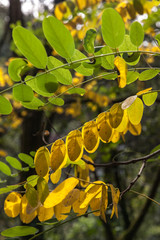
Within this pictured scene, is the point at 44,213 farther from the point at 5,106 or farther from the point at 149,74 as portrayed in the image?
the point at 149,74

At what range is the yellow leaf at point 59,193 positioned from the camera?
0.53m

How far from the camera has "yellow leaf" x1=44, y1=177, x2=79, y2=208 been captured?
1.75ft

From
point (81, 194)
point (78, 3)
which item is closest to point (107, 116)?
point (81, 194)

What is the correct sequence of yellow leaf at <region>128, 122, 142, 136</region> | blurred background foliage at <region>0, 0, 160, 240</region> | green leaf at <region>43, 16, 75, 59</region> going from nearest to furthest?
green leaf at <region>43, 16, 75, 59</region>, yellow leaf at <region>128, 122, 142, 136</region>, blurred background foliage at <region>0, 0, 160, 240</region>

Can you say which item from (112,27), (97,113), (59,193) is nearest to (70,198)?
(59,193)

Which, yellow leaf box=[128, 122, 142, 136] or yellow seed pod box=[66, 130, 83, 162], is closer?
yellow seed pod box=[66, 130, 83, 162]

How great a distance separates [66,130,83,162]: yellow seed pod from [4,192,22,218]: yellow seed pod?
198 millimetres

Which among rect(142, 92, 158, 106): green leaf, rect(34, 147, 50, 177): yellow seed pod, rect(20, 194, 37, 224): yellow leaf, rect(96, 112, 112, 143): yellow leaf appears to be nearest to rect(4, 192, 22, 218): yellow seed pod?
rect(20, 194, 37, 224): yellow leaf

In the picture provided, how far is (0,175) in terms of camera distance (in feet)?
21.2

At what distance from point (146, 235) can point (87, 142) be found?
235 inches

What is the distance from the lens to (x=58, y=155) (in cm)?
55

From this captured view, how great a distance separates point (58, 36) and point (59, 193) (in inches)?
11.7

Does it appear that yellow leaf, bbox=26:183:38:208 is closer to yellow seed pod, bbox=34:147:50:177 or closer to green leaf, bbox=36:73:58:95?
yellow seed pod, bbox=34:147:50:177

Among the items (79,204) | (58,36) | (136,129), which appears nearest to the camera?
(58,36)
